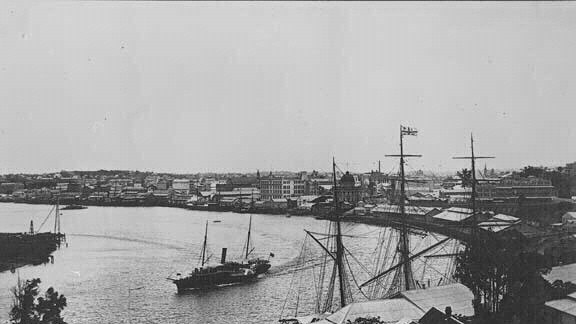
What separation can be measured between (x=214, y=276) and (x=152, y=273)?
3.28 meters

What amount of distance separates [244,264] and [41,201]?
59188 millimetres

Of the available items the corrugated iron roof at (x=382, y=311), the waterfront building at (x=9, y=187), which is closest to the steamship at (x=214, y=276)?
the corrugated iron roof at (x=382, y=311)

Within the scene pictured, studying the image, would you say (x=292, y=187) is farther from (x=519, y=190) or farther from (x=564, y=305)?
(x=564, y=305)

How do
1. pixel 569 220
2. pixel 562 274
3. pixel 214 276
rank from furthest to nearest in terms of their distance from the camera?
pixel 569 220 < pixel 214 276 < pixel 562 274

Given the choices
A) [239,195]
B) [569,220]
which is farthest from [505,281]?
[239,195]

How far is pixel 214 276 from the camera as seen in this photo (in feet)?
67.5

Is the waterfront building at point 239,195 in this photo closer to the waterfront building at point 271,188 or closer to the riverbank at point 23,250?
the waterfront building at point 271,188

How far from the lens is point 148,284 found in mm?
20156

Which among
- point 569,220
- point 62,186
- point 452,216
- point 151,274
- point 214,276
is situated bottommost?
point 151,274

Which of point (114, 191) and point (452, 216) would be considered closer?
point (452, 216)

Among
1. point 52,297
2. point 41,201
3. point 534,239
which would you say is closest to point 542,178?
point 534,239

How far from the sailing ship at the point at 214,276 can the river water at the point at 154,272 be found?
442 mm

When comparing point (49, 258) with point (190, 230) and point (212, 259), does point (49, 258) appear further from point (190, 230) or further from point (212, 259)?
point (190, 230)

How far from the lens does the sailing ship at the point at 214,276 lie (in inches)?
770
